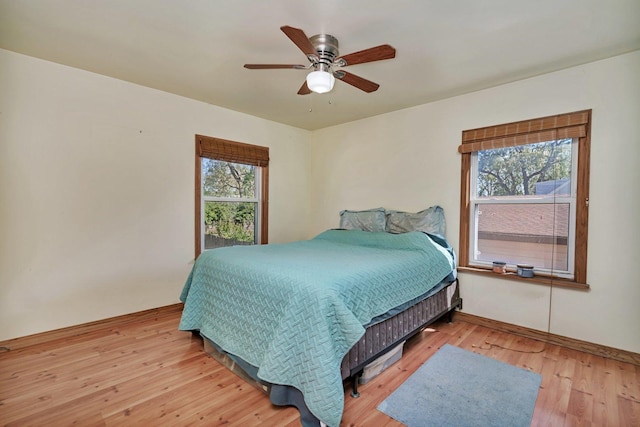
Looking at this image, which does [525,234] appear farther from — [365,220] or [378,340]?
[378,340]

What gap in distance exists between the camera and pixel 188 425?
1.59m

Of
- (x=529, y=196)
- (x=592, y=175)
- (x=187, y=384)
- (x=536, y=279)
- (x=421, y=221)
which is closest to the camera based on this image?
(x=187, y=384)

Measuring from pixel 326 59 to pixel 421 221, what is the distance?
1.98 metres

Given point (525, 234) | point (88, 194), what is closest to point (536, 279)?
point (525, 234)

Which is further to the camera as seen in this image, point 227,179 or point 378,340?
point 227,179

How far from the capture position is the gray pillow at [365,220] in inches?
139

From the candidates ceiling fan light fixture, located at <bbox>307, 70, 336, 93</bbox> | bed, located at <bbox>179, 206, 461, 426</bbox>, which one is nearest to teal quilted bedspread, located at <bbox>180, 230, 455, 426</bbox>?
bed, located at <bbox>179, 206, 461, 426</bbox>

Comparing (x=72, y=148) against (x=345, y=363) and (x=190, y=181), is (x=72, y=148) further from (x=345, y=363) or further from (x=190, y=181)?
(x=345, y=363)

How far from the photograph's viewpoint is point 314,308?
1.57 meters

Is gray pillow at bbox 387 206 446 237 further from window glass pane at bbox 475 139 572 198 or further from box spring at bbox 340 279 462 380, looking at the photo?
box spring at bbox 340 279 462 380

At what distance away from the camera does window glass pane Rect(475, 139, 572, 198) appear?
2617 millimetres

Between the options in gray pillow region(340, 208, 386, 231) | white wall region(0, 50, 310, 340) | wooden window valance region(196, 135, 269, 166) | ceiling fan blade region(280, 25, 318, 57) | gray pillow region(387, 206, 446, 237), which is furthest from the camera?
gray pillow region(340, 208, 386, 231)

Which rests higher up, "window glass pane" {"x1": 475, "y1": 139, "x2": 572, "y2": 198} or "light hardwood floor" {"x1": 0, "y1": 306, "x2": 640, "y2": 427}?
"window glass pane" {"x1": 475, "y1": 139, "x2": 572, "y2": 198}

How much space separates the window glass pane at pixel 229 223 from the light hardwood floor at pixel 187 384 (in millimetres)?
1223
